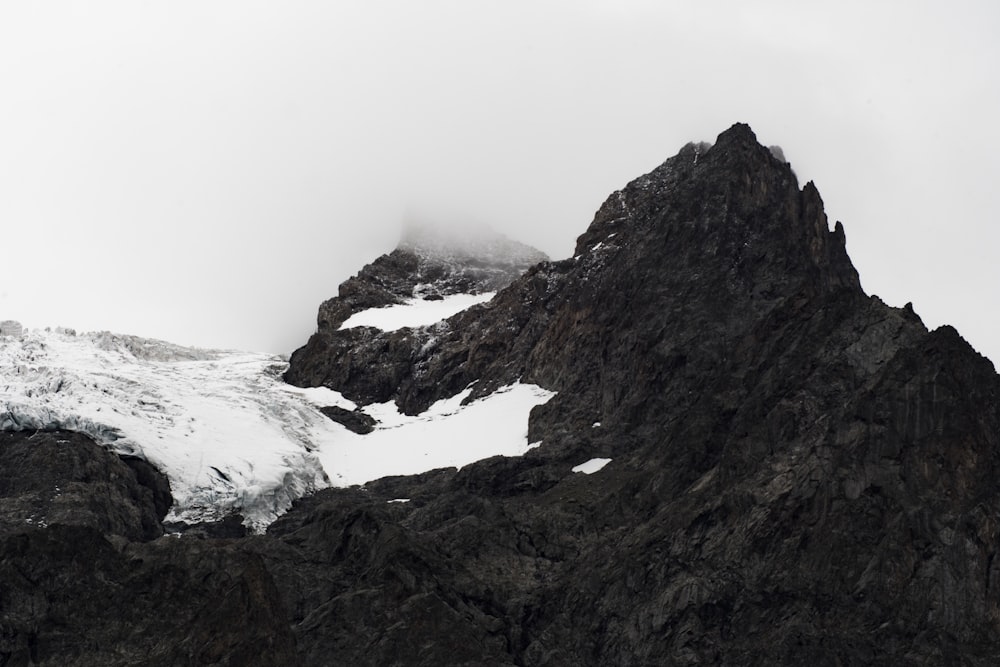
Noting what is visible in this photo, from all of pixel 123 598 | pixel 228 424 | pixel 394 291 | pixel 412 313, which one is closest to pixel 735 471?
pixel 123 598

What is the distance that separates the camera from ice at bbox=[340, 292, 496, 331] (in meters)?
160

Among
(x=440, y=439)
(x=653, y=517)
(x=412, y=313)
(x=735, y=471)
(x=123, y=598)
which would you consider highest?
(x=412, y=313)

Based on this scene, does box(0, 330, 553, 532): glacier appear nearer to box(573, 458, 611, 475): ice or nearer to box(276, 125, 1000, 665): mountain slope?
box(276, 125, 1000, 665): mountain slope

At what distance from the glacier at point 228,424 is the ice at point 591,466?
34.2 feet

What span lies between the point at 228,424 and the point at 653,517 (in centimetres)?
4174

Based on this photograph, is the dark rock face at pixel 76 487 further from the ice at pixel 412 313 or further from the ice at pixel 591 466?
the ice at pixel 412 313

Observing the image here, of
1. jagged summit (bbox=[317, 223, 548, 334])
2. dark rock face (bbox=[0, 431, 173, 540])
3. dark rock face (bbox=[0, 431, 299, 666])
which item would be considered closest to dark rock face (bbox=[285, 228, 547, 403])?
jagged summit (bbox=[317, 223, 548, 334])

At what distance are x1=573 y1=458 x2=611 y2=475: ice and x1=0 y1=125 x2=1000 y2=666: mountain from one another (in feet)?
0.95

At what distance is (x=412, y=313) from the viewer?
164 meters

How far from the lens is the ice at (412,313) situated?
527 feet

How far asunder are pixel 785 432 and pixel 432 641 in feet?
82.7

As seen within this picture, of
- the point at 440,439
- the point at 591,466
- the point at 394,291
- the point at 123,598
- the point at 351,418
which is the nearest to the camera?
the point at 123,598

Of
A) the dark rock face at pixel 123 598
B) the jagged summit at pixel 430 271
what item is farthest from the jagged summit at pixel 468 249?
the dark rock face at pixel 123 598

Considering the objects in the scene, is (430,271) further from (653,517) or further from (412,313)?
(653,517)
